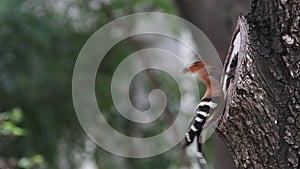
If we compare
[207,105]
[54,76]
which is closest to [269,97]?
[207,105]

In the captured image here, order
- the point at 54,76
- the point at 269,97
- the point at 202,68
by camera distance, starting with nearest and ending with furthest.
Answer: the point at 269,97 < the point at 202,68 < the point at 54,76

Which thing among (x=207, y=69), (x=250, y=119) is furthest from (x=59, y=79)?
(x=250, y=119)

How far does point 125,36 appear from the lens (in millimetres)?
3055

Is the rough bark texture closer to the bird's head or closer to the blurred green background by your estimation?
the bird's head

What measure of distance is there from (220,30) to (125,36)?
601mm

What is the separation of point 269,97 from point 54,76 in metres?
1.97

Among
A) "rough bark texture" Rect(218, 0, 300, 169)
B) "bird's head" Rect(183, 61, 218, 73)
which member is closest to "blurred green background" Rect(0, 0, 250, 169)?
"bird's head" Rect(183, 61, 218, 73)

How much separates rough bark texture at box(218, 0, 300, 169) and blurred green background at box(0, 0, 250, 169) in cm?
167

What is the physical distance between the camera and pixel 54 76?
2977mm

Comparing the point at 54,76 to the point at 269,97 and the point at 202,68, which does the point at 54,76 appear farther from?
the point at 269,97

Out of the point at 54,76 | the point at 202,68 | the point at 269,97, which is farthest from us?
the point at 54,76

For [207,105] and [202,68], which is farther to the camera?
[202,68]

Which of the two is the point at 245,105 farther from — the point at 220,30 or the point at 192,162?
the point at 192,162

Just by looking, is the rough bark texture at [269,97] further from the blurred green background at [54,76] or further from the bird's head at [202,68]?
the blurred green background at [54,76]
